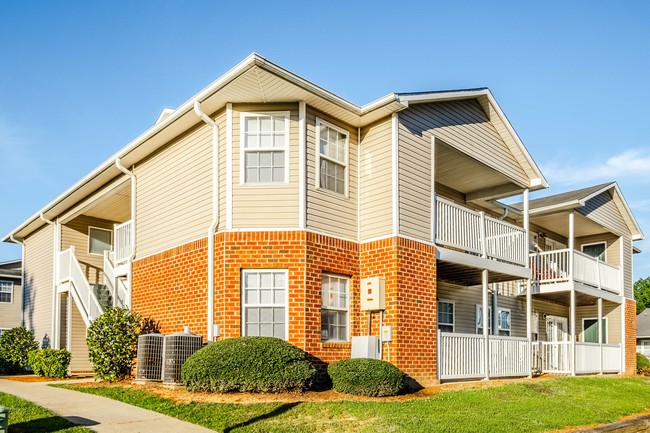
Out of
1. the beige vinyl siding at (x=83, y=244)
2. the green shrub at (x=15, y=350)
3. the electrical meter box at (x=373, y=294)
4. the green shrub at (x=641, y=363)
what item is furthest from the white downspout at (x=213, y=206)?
the green shrub at (x=641, y=363)

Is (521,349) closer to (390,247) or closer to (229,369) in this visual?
(390,247)

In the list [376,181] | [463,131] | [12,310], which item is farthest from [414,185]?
[12,310]

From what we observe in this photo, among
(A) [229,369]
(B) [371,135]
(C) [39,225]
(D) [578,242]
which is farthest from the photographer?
(D) [578,242]

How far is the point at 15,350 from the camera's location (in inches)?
872

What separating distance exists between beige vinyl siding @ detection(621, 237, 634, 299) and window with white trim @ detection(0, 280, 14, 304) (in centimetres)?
2766

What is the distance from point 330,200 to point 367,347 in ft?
10.9

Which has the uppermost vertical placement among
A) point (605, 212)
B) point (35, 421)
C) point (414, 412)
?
point (605, 212)

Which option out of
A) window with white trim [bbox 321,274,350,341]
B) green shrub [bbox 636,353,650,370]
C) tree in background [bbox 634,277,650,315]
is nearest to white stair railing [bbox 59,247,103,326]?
window with white trim [bbox 321,274,350,341]

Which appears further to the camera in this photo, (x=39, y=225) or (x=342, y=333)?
(x=39, y=225)

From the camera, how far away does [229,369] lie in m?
11.9

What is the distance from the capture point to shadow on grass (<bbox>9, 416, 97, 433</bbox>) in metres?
9.09

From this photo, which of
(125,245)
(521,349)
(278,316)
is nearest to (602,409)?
(521,349)

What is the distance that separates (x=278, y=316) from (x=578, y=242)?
17942 mm

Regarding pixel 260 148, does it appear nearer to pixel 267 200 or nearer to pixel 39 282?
pixel 267 200
